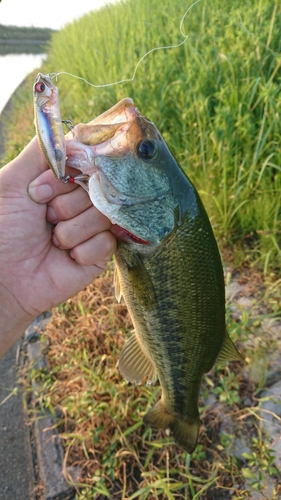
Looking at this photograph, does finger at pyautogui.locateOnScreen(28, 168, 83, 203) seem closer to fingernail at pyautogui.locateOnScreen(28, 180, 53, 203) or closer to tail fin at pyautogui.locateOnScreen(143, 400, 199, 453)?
fingernail at pyautogui.locateOnScreen(28, 180, 53, 203)

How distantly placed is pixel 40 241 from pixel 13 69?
52.4 feet

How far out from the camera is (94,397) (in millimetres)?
2336

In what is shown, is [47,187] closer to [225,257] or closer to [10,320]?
[10,320]

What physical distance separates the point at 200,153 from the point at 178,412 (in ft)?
6.97

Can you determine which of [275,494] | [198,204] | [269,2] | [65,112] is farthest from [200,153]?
[65,112]

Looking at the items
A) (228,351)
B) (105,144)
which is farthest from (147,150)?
(228,351)

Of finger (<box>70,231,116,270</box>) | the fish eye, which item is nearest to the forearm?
finger (<box>70,231,116,270</box>)

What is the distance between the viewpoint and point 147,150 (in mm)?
1322

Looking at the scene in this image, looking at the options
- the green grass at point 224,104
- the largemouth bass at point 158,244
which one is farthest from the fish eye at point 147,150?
the green grass at point 224,104

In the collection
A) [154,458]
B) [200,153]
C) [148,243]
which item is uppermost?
[148,243]

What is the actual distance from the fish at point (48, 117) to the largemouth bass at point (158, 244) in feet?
0.28

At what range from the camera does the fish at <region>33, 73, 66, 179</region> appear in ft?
3.92

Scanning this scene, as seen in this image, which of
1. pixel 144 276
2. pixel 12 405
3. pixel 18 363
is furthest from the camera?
pixel 18 363

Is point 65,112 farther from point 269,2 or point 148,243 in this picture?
point 148,243
